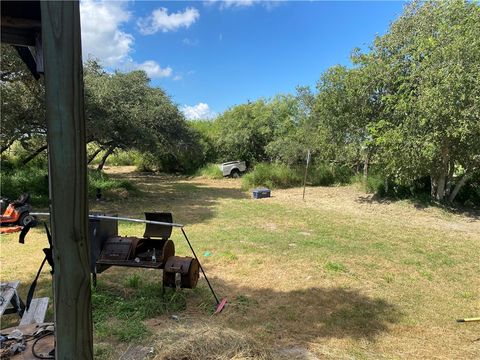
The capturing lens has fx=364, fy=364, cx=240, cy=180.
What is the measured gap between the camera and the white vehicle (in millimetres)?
19297

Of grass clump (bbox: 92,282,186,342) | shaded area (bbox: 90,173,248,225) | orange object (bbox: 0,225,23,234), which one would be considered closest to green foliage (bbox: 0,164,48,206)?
shaded area (bbox: 90,173,248,225)

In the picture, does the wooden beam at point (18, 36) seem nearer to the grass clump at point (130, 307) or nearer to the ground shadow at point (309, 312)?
the grass clump at point (130, 307)

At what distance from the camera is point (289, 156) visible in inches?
640

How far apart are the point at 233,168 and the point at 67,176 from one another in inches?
716

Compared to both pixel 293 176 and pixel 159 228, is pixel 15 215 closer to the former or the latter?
pixel 159 228

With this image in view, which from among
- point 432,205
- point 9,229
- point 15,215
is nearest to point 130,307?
point 9,229

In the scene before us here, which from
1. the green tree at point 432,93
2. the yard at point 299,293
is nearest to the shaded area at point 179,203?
the yard at point 299,293

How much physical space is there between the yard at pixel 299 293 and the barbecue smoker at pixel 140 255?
12.9 inches

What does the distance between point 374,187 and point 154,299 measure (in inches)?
411

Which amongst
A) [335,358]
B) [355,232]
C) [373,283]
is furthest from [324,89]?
[335,358]

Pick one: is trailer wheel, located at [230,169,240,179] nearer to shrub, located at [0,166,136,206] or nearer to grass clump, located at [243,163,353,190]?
grass clump, located at [243,163,353,190]

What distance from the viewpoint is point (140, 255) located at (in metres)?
3.96

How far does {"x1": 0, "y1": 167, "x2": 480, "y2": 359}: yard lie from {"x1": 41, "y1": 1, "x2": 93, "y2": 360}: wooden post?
1277 mm

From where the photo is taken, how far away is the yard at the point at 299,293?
121 inches
